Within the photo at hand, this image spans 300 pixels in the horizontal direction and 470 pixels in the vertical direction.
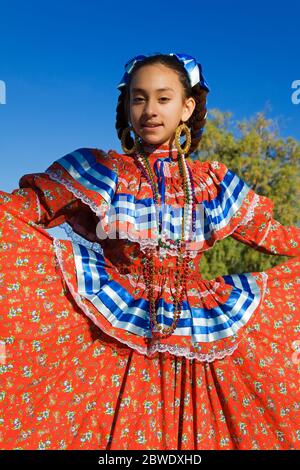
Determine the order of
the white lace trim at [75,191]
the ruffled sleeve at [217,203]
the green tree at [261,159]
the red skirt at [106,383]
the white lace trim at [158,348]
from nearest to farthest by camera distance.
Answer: the red skirt at [106,383]
the white lace trim at [158,348]
the white lace trim at [75,191]
the ruffled sleeve at [217,203]
the green tree at [261,159]

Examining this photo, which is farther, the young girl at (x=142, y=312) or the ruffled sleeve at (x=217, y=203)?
the ruffled sleeve at (x=217, y=203)

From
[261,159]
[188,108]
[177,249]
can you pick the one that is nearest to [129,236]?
[177,249]

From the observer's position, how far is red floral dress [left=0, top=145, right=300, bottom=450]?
202 cm

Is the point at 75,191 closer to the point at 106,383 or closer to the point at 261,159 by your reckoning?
the point at 106,383

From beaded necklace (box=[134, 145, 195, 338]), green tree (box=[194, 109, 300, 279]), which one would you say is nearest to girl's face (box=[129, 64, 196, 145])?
beaded necklace (box=[134, 145, 195, 338])

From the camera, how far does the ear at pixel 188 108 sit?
2.69 meters

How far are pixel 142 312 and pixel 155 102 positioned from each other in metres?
0.93

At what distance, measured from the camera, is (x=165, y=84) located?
2535 mm

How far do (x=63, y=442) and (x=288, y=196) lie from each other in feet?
47.5

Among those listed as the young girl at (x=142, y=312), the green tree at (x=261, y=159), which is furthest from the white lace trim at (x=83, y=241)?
the green tree at (x=261, y=159)

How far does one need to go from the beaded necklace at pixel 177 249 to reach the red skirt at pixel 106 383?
15 centimetres

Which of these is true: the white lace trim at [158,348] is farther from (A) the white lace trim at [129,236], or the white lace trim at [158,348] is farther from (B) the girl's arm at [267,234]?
(B) the girl's arm at [267,234]
